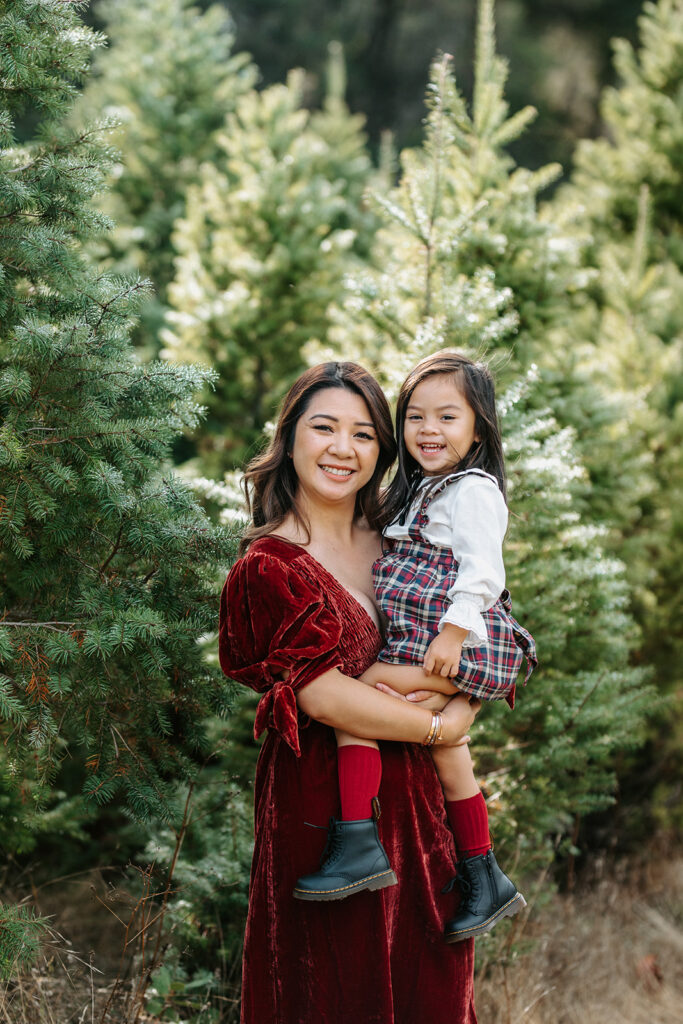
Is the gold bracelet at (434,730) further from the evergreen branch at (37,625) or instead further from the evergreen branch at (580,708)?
the evergreen branch at (580,708)

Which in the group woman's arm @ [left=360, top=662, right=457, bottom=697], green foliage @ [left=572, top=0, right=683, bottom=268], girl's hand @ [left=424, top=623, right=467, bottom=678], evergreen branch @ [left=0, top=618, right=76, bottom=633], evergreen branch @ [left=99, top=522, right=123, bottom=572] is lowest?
woman's arm @ [left=360, top=662, right=457, bottom=697]

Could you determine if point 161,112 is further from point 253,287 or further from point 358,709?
point 358,709

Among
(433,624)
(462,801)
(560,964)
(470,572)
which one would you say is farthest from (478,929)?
(560,964)

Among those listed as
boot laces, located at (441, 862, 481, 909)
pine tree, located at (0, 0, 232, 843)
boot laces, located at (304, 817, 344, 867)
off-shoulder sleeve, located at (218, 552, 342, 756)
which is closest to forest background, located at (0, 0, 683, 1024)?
pine tree, located at (0, 0, 232, 843)

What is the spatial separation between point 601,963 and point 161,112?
7.95 m

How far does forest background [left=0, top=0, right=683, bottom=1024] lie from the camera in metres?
2.59

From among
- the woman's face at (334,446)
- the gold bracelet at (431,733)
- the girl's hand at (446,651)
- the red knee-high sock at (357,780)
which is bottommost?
the red knee-high sock at (357,780)

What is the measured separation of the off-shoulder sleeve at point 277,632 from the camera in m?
2.11

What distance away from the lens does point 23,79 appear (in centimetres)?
259

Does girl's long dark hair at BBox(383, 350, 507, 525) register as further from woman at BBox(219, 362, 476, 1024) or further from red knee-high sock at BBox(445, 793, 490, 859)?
red knee-high sock at BBox(445, 793, 490, 859)

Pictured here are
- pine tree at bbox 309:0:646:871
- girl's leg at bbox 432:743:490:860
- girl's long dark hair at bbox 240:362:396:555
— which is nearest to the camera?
girl's leg at bbox 432:743:490:860

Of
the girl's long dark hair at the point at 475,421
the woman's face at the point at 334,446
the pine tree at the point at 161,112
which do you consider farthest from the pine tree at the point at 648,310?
the pine tree at the point at 161,112

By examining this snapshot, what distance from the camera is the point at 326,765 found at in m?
2.25

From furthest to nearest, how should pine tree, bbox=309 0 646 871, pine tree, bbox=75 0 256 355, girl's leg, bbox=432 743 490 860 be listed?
1. pine tree, bbox=75 0 256 355
2. pine tree, bbox=309 0 646 871
3. girl's leg, bbox=432 743 490 860
